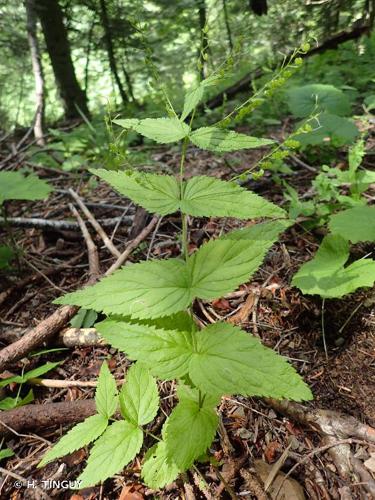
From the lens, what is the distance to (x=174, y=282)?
132cm

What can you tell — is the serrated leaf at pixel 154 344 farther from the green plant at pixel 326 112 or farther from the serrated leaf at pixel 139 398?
the green plant at pixel 326 112

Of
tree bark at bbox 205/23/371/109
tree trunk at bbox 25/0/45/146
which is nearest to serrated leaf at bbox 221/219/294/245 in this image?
tree trunk at bbox 25/0/45/146

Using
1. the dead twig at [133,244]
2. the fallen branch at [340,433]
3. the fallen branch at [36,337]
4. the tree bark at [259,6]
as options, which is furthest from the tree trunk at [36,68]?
the tree bark at [259,6]

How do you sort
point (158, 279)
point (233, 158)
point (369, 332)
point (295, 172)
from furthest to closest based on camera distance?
point (233, 158), point (295, 172), point (369, 332), point (158, 279)

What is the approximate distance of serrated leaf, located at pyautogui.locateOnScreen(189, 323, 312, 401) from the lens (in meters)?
1.12

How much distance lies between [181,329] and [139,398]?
37 cm

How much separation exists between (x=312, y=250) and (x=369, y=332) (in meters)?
0.74

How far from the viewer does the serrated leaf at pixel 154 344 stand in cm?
127

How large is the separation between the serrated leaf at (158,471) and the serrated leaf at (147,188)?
3.06ft

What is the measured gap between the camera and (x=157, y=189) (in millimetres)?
1413

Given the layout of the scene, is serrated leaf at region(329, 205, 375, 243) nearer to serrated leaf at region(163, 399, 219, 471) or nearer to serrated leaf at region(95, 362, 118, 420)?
serrated leaf at region(163, 399, 219, 471)

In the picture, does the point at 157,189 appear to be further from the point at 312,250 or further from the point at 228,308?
the point at 312,250

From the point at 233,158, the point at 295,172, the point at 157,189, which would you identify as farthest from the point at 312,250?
the point at 233,158

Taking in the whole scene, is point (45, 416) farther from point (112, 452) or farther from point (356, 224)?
point (356, 224)
